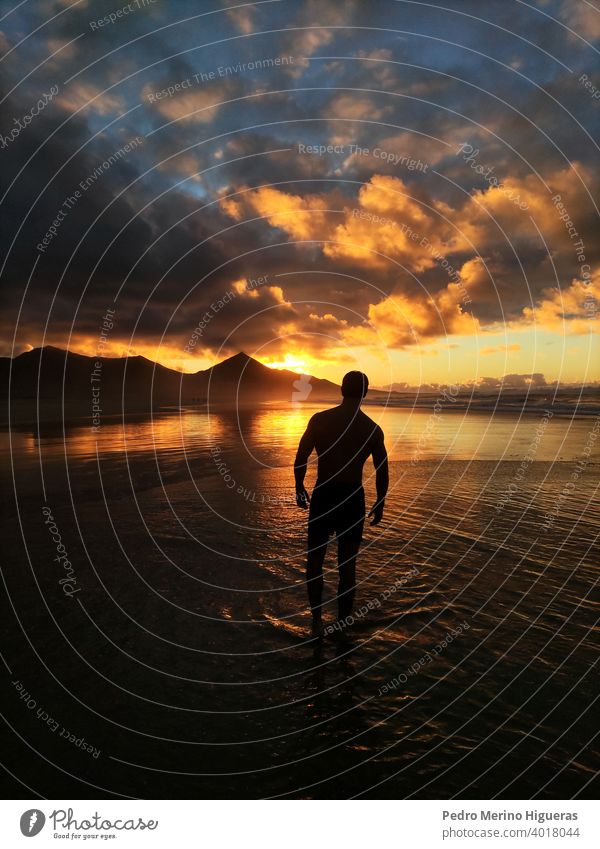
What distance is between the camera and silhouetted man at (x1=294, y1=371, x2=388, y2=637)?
238 inches

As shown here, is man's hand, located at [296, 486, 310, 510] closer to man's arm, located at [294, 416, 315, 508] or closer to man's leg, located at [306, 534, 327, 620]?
man's arm, located at [294, 416, 315, 508]

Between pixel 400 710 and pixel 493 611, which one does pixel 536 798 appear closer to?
pixel 400 710

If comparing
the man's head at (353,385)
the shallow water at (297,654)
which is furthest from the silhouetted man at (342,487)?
the shallow water at (297,654)

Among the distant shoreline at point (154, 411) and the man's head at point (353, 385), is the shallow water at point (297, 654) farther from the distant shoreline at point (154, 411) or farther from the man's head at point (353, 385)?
the distant shoreline at point (154, 411)

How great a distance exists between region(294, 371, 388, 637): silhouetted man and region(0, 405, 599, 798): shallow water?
0.59 m

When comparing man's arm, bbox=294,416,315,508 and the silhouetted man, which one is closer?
the silhouetted man

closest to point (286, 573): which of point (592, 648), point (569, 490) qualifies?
point (592, 648)

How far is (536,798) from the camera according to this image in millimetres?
3766

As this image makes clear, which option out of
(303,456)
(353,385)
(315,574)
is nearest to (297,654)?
(315,574)

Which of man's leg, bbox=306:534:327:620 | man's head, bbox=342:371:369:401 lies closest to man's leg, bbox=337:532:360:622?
man's leg, bbox=306:534:327:620

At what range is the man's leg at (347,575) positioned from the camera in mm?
6020

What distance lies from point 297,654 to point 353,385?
10.2 feet

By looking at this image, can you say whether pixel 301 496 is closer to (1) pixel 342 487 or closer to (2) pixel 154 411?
(1) pixel 342 487

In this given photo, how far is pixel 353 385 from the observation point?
6227mm
